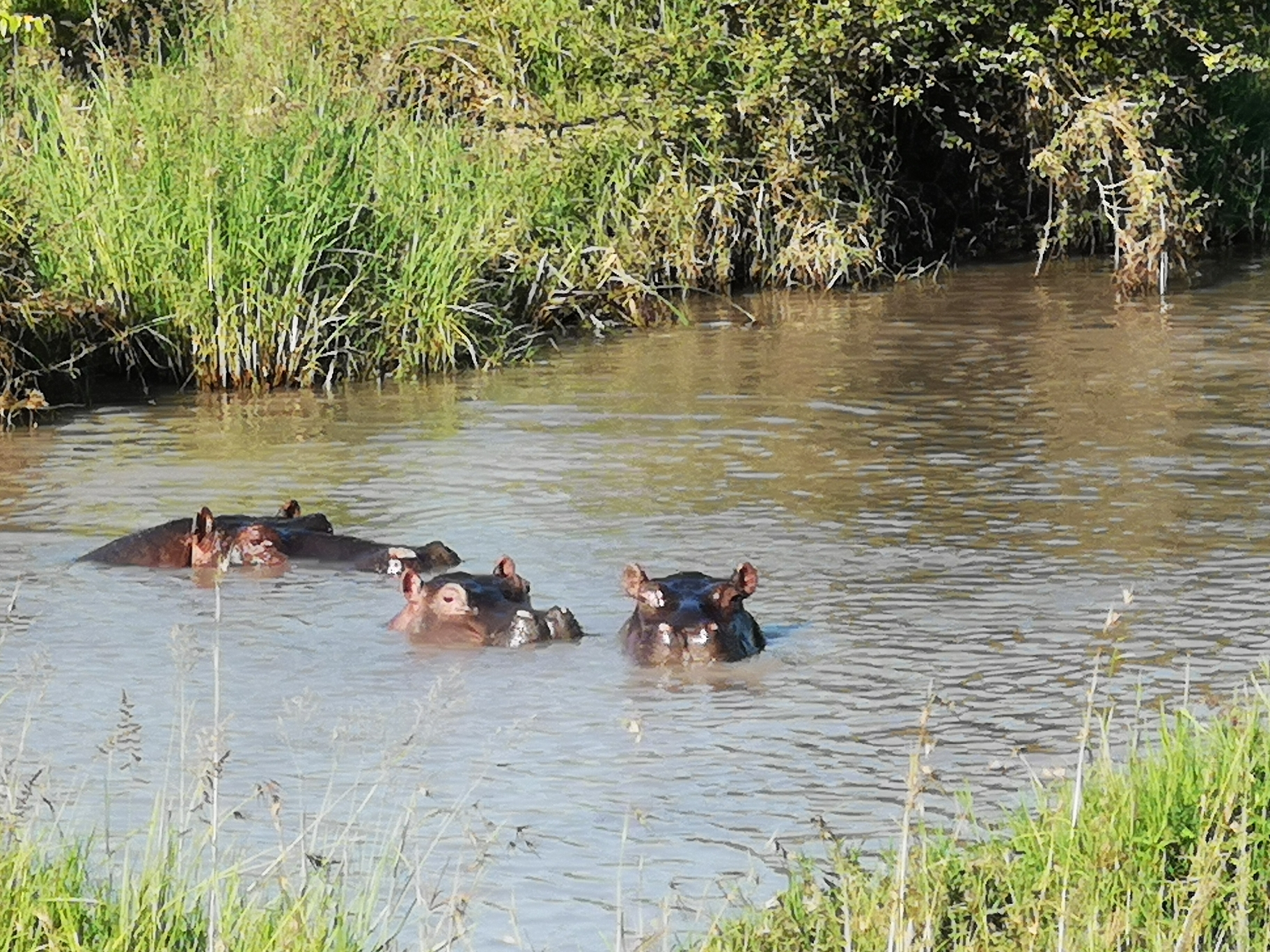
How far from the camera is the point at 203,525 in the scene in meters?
7.58

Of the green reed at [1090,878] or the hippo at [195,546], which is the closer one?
the green reed at [1090,878]

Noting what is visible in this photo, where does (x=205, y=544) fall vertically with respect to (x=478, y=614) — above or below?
above

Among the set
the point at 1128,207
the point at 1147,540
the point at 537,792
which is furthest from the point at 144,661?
the point at 1128,207

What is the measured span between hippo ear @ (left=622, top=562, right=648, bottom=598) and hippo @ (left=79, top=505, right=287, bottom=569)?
5.35 feet

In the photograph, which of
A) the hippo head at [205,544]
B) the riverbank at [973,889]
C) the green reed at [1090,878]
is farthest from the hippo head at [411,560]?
the green reed at [1090,878]

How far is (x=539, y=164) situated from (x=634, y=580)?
743 centimetres

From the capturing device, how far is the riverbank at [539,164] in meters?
11.3

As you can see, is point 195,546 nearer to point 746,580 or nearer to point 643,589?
point 643,589

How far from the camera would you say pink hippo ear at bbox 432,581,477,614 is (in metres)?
6.67

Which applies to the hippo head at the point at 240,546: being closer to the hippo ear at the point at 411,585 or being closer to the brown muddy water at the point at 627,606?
the brown muddy water at the point at 627,606

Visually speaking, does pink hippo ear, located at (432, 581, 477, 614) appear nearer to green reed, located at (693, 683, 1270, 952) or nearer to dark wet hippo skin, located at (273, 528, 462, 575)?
dark wet hippo skin, located at (273, 528, 462, 575)

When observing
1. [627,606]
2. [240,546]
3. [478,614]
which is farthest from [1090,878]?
[240,546]

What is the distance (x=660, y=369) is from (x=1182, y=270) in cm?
506

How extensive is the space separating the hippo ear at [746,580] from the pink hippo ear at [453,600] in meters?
0.82
